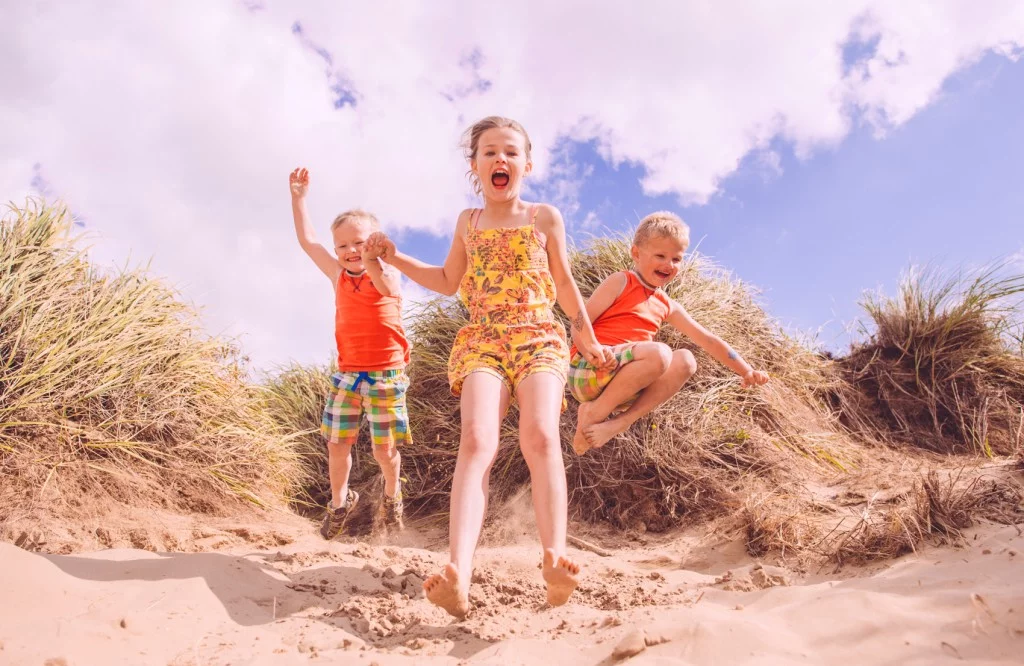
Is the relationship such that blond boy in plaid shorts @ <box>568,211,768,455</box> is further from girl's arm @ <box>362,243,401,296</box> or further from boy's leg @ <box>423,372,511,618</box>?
girl's arm @ <box>362,243,401,296</box>

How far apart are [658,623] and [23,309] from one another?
14.7 feet

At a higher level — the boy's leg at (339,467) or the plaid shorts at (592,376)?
the plaid shorts at (592,376)

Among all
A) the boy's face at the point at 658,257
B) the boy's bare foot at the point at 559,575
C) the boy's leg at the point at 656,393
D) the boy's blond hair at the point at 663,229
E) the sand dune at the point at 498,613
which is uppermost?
the boy's blond hair at the point at 663,229

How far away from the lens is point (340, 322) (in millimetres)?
4312

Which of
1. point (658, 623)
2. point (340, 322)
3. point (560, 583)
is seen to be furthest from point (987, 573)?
point (340, 322)

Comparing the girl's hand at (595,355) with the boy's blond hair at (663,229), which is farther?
the boy's blond hair at (663,229)

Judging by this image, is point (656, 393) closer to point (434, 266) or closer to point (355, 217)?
point (434, 266)

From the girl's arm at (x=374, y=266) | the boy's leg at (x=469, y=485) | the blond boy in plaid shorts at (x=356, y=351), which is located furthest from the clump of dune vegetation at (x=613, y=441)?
the girl's arm at (x=374, y=266)

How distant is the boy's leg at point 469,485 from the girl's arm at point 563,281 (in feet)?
1.63

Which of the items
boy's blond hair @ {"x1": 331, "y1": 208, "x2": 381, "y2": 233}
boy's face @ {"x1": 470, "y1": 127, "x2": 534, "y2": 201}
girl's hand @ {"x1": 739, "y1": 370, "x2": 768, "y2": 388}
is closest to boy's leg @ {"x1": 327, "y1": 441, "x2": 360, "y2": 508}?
boy's blond hair @ {"x1": 331, "y1": 208, "x2": 381, "y2": 233}

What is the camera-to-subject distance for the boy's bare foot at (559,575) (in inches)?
91.0

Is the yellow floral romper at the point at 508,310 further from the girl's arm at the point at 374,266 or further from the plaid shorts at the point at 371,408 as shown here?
the plaid shorts at the point at 371,408

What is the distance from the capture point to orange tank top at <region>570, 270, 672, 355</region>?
3727 millimetres

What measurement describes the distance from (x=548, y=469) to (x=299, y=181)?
8.58 feet
